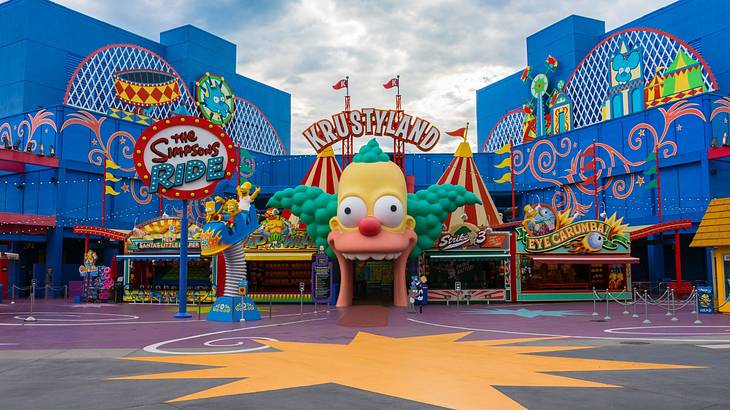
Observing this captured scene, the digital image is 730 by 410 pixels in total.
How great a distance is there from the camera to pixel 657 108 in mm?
35375

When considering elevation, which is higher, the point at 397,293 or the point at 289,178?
the point at 289,178

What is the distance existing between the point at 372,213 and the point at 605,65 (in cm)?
2638

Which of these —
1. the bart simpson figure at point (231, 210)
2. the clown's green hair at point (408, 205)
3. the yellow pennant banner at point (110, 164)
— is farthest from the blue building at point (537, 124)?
the bart simpson figure at point (231, 210)

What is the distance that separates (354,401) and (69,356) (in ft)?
22.3

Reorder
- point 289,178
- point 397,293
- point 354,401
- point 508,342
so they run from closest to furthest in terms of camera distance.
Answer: point 354,401 < point 508,342 < point 397,293 < point 289,178

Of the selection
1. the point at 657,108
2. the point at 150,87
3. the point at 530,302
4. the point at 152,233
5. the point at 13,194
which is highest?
the point at 150,87

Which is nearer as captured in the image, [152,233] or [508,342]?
[508,342]

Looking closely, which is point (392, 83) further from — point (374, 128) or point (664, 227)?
point (664, 227)

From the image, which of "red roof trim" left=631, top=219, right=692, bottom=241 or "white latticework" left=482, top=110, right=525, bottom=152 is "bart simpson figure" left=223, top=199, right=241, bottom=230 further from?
"white latticework" left=482, top=110, right=525, bottom=152

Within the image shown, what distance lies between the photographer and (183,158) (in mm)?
20703

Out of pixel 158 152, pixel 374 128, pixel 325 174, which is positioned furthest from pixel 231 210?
pixel 325 174

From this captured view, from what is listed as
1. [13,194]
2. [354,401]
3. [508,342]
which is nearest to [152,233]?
[13,194]

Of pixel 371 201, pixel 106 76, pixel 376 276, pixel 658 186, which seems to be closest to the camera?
pixel 371 201

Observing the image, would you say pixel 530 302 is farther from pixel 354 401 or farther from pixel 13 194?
pixel 13 194
